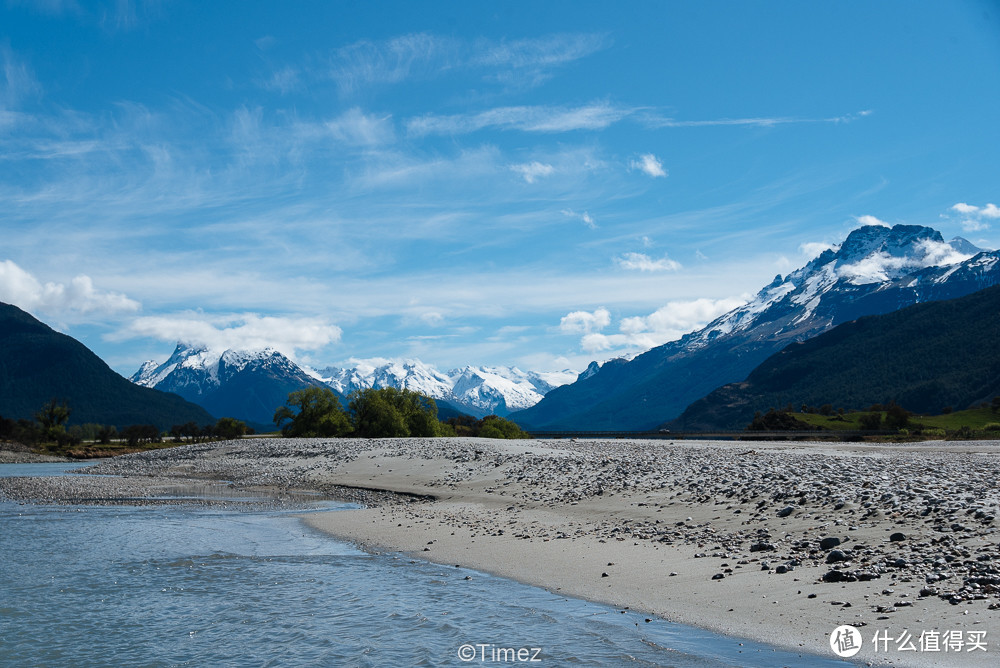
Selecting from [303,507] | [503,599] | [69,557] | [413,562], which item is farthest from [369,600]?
[303,507]

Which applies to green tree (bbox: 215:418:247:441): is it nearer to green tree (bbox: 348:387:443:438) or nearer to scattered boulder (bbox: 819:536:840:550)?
green tree (bbox: 348:387:443:438)

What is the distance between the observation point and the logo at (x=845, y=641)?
11080mm

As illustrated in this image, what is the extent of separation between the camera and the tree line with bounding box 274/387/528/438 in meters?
96.1

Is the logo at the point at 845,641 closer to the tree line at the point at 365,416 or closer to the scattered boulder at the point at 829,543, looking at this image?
the scattered boulder at the point at 829,543

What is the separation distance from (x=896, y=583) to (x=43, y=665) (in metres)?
16.9

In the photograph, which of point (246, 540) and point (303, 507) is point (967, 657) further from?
point (303, 507)

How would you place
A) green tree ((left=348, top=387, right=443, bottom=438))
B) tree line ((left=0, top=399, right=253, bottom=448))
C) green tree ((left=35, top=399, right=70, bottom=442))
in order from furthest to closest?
1. green tree ((left=35, top=399, right=70, bottom=442))
2. tree line ((left=0, top=399, right=253, bottom=448))
3. green tree ((left=348, top=387, right=443, bottom=438))

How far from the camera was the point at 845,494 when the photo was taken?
67.7 feet

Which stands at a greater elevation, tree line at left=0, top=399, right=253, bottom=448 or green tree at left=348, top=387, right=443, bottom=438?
green tree at left=348, top=387, right=443, bottom=438

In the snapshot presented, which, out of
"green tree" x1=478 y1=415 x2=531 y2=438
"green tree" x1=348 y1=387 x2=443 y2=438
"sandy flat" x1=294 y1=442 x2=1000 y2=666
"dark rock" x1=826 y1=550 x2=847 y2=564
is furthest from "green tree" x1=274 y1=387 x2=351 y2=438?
"dark rock" x1=826 y1=550 x2=847 y2=564

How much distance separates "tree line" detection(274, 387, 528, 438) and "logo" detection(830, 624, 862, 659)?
3380 inches

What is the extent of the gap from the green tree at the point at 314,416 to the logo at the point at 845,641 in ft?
310

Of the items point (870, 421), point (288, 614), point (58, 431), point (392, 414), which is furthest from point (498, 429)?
point (58, 431)

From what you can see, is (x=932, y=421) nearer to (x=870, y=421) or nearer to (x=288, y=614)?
(x=870, y=421)
